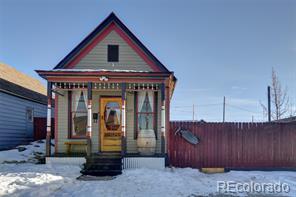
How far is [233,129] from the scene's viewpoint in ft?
39.5

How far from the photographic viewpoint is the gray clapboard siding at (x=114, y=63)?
484 inches

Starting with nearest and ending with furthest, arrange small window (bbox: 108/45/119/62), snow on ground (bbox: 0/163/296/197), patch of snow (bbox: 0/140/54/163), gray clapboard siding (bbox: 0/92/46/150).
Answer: snow on ground (bbox: 0/163/296/197) < patch of snow (bbox: 0/140/54/163) < small window (bbox: 108/45/119/62) < gray clapboard siding (bbox: 0/92/46/150)

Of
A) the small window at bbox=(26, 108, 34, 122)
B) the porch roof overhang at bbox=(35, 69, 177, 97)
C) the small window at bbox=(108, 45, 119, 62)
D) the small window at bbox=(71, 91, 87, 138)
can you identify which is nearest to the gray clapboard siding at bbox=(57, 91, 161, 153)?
the small window at bbox=(71, 91, 87, 138)

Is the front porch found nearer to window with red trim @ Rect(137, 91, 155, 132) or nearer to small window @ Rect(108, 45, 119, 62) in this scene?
window with red trim @ Rect(137, 91, 155, 132)

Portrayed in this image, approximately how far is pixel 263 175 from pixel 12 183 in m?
8.30

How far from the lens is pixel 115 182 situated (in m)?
8.41

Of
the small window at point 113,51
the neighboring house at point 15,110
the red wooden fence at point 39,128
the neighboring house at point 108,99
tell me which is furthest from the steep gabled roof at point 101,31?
the red wooden fence at point 39,128

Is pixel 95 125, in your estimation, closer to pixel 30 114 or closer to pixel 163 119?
pixel 163 119

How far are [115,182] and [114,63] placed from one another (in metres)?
5.51

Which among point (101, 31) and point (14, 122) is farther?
point (14, 122)
